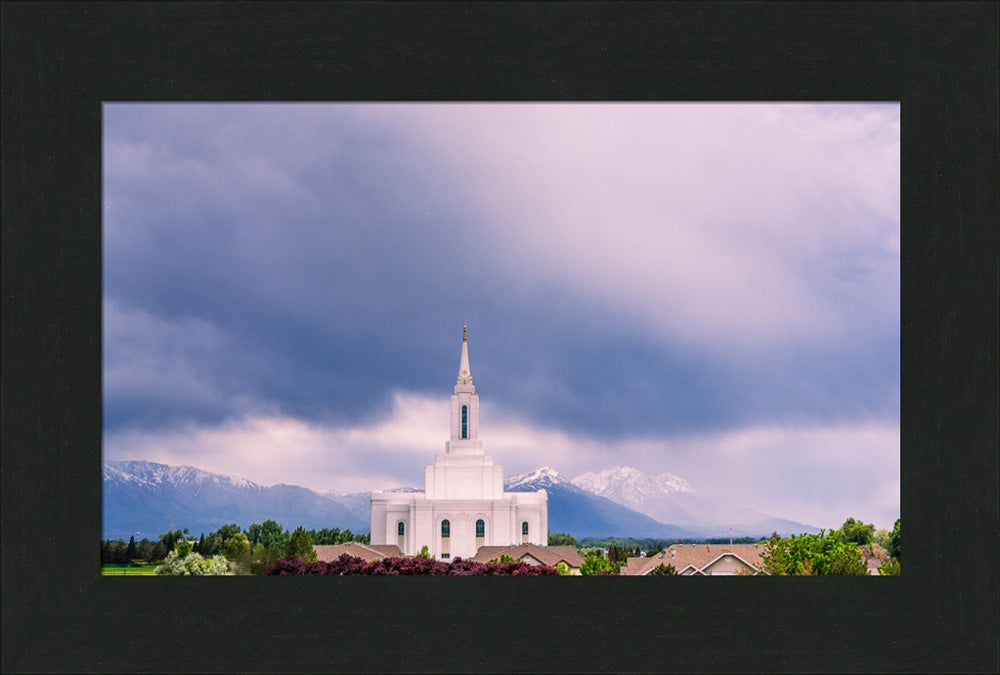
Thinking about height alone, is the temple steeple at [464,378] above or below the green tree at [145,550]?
above

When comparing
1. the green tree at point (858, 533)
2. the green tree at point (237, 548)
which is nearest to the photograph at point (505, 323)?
the green tree at point (858, 533)

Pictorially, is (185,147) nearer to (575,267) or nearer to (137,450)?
(137,450)

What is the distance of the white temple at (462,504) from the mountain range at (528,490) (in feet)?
2.16

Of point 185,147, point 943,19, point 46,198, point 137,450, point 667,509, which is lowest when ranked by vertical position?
point 667,509

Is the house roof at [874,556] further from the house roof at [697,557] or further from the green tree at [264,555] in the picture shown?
the green tree at [264,555]

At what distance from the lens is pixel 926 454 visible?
7.20m

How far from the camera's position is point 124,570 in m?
7.52

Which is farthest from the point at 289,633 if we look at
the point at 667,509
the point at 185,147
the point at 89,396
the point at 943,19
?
the point at 667,509

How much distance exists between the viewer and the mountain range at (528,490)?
54.7 feet

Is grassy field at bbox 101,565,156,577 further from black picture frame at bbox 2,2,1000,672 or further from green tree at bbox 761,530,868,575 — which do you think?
green tree at bbox 761,530,868,575

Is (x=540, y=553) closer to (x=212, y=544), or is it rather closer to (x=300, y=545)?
(x=300, y=545)

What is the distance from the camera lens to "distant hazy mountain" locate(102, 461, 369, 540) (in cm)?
1612

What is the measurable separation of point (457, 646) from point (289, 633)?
118 centimetres

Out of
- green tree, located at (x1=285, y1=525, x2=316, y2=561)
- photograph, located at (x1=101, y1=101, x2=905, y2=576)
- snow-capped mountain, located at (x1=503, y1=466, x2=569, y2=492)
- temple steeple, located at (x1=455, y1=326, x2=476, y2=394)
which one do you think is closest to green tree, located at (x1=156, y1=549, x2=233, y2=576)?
green tree, located at (x1=285, y1=525, x2=316, y2=561)
